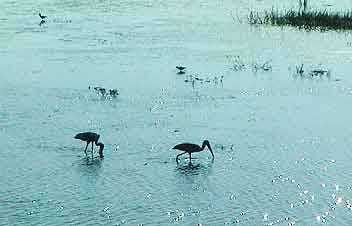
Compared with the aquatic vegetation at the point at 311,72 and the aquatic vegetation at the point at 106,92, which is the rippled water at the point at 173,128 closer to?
the aquatic vegetation at the point at 106,92

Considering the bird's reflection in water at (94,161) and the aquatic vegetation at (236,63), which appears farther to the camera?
the aquatic vegetation at (236,63)

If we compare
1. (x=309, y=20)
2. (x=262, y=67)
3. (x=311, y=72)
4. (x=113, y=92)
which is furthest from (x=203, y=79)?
(x=309, y=20)

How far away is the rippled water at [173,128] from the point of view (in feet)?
48.6

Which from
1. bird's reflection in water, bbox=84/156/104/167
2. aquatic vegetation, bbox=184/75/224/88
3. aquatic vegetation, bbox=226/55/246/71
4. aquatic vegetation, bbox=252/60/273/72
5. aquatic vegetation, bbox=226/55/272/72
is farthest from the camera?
aquatic vegetation, bbox=226/55/246/71

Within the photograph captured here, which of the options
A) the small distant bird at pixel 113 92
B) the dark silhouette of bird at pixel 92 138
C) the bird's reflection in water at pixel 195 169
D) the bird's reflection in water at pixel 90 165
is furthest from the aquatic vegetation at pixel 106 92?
the bird's reflection in water at pixel 195 169

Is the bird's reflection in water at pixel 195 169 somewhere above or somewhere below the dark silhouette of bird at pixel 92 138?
below

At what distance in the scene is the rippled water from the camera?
48.6 feet

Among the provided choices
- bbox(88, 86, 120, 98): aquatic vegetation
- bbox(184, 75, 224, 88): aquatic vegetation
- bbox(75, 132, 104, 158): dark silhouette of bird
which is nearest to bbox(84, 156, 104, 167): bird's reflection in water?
bbox(75, 132, 104, 158): dark silhouette of bird

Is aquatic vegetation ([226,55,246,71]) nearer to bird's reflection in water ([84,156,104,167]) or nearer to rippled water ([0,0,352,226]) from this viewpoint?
rippled water ([0,0,352,226])

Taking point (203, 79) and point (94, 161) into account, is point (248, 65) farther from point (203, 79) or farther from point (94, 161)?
point (94, 161)

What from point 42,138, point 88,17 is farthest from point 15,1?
point 42,138

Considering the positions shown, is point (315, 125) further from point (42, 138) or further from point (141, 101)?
point (42, 138)

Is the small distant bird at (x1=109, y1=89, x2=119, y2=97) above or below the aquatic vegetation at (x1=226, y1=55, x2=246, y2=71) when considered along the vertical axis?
below

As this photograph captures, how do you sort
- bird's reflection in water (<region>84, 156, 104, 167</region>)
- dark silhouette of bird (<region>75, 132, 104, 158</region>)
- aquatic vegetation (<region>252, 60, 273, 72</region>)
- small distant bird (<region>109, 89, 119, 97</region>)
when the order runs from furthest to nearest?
1. aquatic vegetation (<region>252, 60, 273, 72</region>)
2. small distant bird (<region>109, 89, 119, 97</region>)
3. dark silhouette of bird (<region>75, 132, 104, 158</region>)
4. bird's reflection in water (<region>84, 156, 104, 167</region>)
